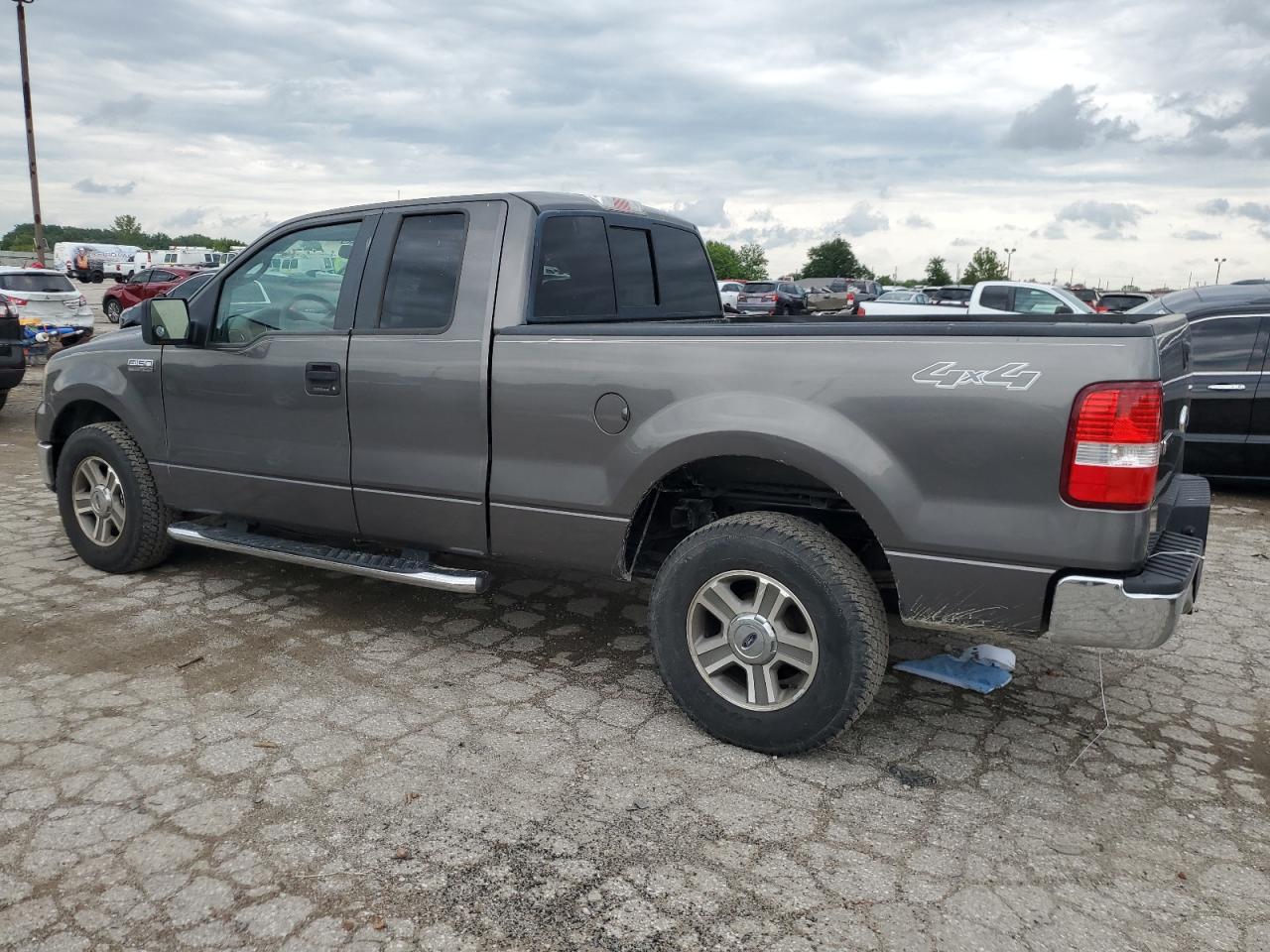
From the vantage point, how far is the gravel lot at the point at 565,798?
8.21 feet

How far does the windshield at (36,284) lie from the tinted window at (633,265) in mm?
16367

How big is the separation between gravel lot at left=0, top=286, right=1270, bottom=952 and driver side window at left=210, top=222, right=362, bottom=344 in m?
1.38

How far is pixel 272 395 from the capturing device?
4371 millimetres

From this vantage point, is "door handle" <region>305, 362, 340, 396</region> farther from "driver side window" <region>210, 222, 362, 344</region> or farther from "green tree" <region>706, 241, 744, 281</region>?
"green tree" <region>706, 241, 744, 281</region>

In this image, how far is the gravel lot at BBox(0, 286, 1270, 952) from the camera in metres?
2.50

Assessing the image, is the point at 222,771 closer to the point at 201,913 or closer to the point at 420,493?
the point at 201,913

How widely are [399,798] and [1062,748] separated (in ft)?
7.54

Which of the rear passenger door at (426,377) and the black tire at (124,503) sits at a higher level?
the rear passenger door at (426,377)

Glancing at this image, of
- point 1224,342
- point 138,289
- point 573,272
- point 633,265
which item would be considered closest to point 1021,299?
point 1224,342

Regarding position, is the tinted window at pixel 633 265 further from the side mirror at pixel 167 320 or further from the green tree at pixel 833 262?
the green tree at pixel 833 262

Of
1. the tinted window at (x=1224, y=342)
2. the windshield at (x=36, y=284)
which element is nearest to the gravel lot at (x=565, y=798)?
the tinted window at (x=1224, y=342)

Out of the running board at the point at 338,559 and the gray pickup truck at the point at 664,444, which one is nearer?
the gray pickup truck at the point at 664,444

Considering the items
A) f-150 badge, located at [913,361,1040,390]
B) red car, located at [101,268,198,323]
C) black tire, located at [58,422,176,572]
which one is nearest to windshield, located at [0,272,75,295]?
red car, located at [101,268,198,323]

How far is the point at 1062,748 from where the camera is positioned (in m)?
3.51
